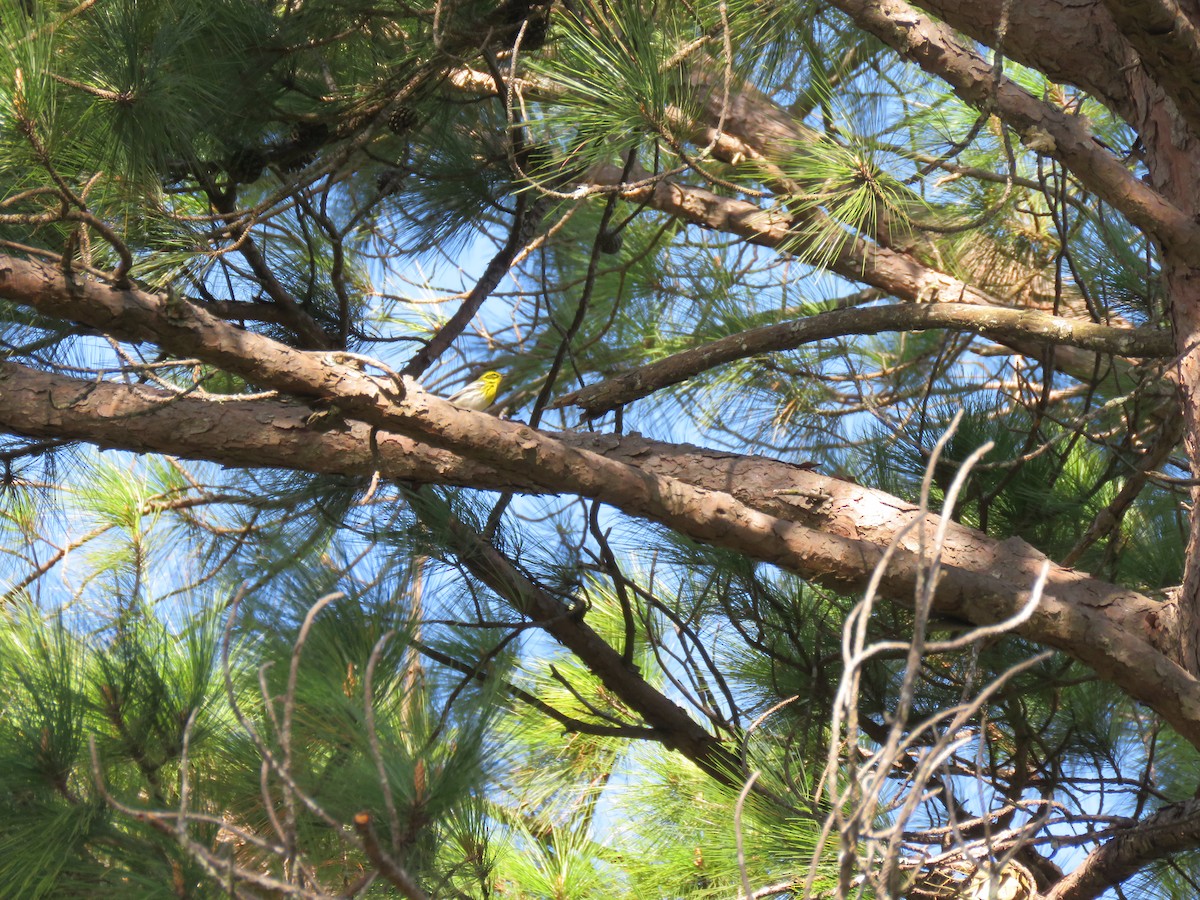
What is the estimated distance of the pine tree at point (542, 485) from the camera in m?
1.03

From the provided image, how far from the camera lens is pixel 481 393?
2.62m

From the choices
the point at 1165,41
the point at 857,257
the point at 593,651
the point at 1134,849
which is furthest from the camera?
the point at 857,257

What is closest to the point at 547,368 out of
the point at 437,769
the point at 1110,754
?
the point at 1110,754

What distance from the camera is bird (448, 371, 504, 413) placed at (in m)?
2.57

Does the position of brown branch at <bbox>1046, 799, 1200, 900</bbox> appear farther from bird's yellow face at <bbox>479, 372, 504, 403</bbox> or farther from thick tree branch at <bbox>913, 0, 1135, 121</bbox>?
bird's yellow face at <bbox>479, 372, 504, 403</bbox>

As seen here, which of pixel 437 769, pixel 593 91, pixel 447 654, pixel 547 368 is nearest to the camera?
pixel 437 769

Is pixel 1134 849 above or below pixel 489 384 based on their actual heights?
below

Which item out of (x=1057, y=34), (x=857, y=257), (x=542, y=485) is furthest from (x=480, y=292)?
(x=1057, y=34)

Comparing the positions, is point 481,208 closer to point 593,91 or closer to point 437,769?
point 593,91

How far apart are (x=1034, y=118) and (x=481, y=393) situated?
1670mm

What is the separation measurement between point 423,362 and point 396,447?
37 cm

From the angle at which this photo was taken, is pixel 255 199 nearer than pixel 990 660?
No

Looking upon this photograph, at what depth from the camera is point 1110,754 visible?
1.70 meters

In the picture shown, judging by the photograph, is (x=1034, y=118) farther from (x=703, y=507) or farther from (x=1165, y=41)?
(x=703, y=507)
